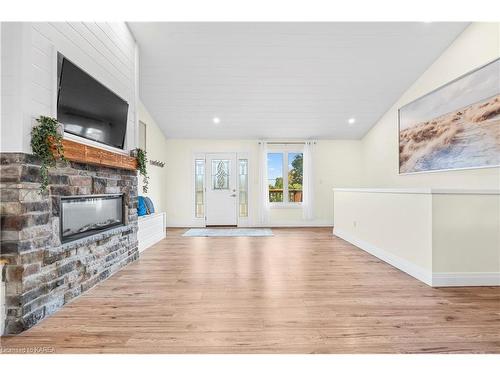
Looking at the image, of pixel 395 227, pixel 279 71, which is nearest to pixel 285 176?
pixel 279 71

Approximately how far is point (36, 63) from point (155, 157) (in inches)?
176

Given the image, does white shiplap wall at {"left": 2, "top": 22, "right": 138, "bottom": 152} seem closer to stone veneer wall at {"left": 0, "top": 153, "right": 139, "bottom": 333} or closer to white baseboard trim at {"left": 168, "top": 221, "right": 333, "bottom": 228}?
stone veneer wall at {"left": 0, "top": 153, "right": 139, "bottom": 333}

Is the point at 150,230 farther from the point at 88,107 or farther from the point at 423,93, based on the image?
the point at 423,93

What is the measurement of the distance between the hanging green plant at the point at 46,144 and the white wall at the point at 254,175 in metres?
5.30

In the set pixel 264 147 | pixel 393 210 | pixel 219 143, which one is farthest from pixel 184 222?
pixel 393 210

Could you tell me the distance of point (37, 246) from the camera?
2064 millimetres

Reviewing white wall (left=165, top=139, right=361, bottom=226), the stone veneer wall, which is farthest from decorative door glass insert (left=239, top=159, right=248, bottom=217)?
the stone veneer wall

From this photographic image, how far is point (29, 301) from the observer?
6.50ft

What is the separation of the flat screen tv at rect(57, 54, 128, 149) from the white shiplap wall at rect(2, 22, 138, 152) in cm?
10

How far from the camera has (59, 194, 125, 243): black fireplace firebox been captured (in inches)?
97.2

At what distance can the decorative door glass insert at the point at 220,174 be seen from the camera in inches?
296
